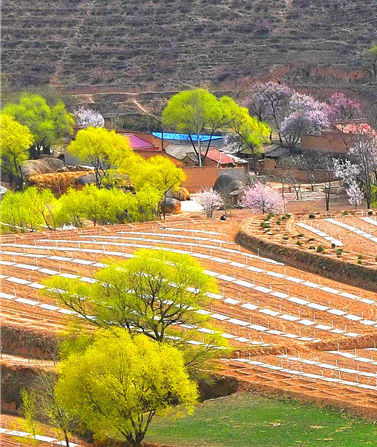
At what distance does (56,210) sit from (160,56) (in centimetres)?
6591

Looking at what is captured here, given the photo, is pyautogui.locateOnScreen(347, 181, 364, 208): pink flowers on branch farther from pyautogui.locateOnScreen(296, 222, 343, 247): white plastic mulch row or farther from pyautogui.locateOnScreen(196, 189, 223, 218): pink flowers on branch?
pyautogui.locateOnScreen(296, 222, 343, 247): white plastic mulch row

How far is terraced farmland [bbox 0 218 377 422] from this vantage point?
39031mm

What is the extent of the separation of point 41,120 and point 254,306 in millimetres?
62293

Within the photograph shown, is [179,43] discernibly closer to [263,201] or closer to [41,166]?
[41,166]

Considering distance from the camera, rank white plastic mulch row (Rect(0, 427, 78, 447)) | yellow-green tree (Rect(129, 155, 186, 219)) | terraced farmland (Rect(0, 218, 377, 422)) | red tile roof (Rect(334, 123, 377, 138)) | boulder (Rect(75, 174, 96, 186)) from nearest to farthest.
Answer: white plastic mulch row (Rect(0, 427, 78, 447))
terraced farmland (Rect(0, 218, 377, 422))
yellow-green tree (Rect(129, 155, 186, 219))
boulder (Rect(75, 174, 96, 186))
red tile roof (Rect(334, 123, 377, 138))

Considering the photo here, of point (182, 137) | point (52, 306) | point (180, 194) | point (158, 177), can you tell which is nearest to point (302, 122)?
point (182, 137)

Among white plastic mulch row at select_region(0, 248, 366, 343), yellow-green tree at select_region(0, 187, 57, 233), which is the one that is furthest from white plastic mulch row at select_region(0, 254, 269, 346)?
yellow-green tree at select_region(0, 187, 57, 233)

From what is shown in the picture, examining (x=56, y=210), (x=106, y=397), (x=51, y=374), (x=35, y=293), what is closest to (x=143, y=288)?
(x=51, y=374)

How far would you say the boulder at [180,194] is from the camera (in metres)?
84.8

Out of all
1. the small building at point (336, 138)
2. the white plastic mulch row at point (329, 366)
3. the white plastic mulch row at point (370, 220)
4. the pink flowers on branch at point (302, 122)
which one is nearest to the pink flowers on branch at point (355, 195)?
the white plastic mulch row at point (370, 220)

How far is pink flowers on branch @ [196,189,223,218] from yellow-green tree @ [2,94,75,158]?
29.0m

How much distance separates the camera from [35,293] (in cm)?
4916

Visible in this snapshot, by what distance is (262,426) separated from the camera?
114 feet

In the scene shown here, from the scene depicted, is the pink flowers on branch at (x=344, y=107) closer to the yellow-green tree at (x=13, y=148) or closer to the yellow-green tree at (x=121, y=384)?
the yellow-green tree at (x=13, y=148)
